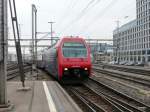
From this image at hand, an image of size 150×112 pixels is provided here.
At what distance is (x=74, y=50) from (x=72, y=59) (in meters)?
0.76

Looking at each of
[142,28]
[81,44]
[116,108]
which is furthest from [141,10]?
[116,108]

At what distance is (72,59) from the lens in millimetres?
23016

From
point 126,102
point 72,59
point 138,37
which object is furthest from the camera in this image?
point 138,37

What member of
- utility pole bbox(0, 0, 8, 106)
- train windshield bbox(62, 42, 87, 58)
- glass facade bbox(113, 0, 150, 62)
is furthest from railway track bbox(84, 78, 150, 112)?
glass facade bbox(113, 0, 150, 62)

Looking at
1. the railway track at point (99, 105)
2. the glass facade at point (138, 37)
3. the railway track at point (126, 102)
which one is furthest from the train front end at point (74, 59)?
the glass facade at point (138, 37)

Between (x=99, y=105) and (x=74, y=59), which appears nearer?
(x=99, y=105)

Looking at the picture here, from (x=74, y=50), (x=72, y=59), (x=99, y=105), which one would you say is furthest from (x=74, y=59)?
(x=99, y=105)

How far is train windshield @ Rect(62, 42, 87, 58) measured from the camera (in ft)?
76.3

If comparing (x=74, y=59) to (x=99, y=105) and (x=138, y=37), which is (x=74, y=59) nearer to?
(x=99, y=105)

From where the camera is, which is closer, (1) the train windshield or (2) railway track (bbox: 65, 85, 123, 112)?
(2) railway track (bbox: 65, 85, 123, 112)

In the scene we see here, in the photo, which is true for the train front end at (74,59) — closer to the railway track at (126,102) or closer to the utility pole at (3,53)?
the railway track at (126,102)

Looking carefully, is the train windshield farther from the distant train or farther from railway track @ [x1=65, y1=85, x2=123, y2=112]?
railway track @ [x1=65, y1=85, x2=123, y2=112]

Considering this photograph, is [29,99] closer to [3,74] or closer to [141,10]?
[3,74]

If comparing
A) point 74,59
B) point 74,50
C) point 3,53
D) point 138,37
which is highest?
point 138,37
